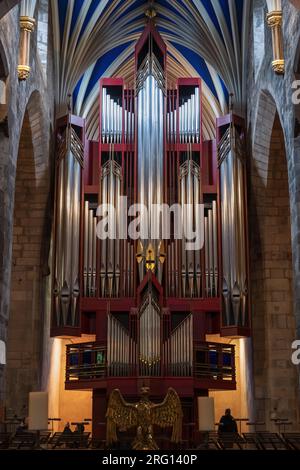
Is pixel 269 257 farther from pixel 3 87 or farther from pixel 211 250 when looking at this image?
pixel 3 87

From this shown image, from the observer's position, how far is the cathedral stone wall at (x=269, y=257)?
19000 millimetres

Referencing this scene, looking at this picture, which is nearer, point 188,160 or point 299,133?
point 299,133

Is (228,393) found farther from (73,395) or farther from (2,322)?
(2,322)

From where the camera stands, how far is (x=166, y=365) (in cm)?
1847

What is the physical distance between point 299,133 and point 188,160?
6588mm

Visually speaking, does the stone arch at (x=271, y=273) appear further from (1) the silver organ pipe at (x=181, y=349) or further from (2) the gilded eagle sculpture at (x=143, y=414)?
(2) the gilded eagle sculpture at (x=143, y=414)

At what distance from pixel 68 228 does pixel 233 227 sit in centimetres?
397

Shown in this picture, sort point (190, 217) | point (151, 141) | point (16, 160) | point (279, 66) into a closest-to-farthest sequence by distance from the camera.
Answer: point (16, 160)
point (279, 66)
point (190, 217)
point (151, 141)

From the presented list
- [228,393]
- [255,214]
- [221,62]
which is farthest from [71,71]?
[228,393]

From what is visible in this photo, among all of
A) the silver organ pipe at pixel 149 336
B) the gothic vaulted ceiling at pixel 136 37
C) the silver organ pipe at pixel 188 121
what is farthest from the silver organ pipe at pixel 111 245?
the gothic vaulted ceiling at pixel 136 37

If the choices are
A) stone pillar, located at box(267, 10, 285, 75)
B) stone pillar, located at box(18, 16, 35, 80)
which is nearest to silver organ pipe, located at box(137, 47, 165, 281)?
stone pillar, located at box(18, 16, 35, 80)

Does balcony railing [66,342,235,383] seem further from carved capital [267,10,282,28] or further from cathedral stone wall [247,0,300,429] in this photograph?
carved capital [267,10,282,28]

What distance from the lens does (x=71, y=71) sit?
2169 centimetres

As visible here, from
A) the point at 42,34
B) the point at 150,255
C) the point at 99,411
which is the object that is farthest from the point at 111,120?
the point at 99,411
